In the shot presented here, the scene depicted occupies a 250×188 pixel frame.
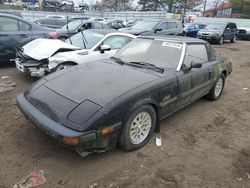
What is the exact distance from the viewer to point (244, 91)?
642 cm

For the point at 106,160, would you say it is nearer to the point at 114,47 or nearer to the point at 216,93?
the point at 216,93

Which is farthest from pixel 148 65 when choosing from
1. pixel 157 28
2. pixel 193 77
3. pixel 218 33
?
pixel 218 33

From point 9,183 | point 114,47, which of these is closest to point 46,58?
point 114,47

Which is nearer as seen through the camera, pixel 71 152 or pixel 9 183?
pixel 9 183

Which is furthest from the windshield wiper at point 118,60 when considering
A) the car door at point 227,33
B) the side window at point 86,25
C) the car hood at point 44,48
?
the car door at point 227,33

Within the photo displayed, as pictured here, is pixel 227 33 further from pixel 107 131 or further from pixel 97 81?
pixel 107 131

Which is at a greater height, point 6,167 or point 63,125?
point 63,125

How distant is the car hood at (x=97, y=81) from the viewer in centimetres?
305

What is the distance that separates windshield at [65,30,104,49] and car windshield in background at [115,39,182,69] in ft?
6.52

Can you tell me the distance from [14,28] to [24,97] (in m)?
4.58

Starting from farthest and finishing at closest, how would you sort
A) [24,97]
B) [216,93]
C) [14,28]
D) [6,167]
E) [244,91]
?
[14,28] → [244,91] → [216,93] → [24,97] → [6,167]

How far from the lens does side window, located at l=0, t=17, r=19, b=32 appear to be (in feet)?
22.6

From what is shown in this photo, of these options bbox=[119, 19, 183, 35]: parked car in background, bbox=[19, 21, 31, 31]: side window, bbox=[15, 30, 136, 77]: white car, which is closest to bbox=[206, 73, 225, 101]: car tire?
bbox=[15, 30, 136, 77]: white car

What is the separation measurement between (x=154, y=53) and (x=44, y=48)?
322 cm
